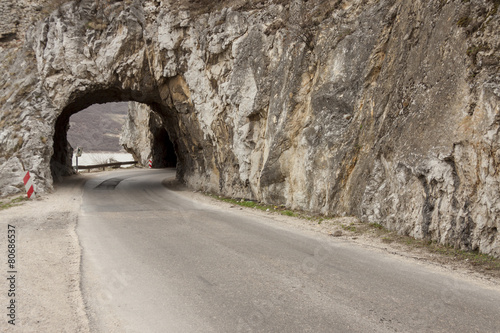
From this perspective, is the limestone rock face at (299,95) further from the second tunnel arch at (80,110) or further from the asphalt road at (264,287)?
the asphalt road at (264,287)

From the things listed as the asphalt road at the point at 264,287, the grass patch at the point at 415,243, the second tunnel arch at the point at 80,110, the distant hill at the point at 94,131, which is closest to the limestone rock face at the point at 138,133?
the second tunnel arch at the point at 80,110

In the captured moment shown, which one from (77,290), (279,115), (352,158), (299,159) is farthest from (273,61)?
(77,290)

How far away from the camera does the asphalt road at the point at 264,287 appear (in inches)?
162

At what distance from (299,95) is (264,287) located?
877cm

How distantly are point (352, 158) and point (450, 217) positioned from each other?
12.5 ft

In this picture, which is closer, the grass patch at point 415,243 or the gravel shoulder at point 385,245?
the gravel shoulder at point 385,245

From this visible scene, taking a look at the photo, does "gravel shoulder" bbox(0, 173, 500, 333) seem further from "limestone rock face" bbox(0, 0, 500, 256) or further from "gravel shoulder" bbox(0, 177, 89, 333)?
"limestone rock face" bbox(0, 0, 500, 256)

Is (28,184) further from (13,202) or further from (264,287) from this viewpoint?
(264,287)

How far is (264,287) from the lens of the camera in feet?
16.9

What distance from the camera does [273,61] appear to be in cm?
1401

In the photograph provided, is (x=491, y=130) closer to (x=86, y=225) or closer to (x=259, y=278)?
(x=259, y=278)

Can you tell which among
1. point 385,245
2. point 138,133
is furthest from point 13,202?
point 138,133

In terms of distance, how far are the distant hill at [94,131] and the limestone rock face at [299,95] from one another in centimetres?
4910

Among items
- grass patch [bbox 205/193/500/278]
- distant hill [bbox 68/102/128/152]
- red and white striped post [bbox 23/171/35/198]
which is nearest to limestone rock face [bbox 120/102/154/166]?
red and white striped post [bbox 23/171/35/198]
